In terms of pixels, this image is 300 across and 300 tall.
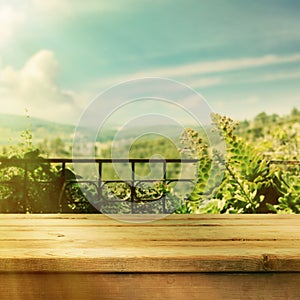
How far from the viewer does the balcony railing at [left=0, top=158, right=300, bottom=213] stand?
13.0ft

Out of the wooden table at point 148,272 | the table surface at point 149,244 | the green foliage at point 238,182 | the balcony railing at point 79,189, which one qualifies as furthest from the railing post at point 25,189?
the wooden table at point 148,272

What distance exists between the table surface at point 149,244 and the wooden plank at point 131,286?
0.07ft

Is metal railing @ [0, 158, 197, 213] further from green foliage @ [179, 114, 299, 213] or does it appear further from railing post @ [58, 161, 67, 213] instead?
green foliage @ [179, 114, 299, 213]

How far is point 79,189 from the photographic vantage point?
4.05 metres

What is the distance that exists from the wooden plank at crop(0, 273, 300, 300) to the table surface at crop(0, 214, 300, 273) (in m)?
0.02

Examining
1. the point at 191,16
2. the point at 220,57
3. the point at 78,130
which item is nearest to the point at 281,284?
the point at 78,130

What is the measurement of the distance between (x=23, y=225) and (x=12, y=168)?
2594 millimetres

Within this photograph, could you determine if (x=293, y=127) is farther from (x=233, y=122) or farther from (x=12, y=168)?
(x=12, y=168)

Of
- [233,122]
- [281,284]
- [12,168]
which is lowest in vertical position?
[281,284]

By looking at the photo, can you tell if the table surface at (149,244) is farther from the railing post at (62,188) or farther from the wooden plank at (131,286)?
the railing post at (62,188)

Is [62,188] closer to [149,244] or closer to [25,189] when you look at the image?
[25,189]

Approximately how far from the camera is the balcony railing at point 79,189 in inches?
156

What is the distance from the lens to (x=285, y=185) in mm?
3523

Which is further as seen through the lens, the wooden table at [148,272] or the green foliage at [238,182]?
the green foliage at [238,182]
